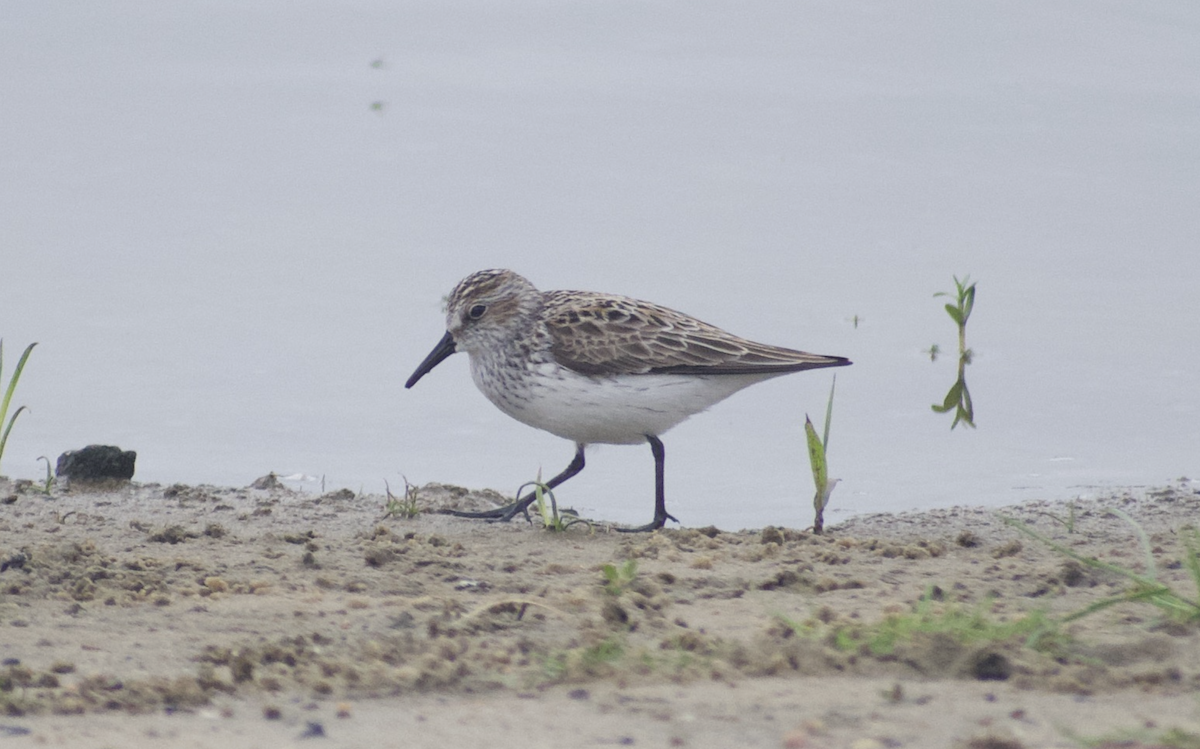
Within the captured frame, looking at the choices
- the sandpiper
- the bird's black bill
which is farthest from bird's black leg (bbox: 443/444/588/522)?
the bird's black bill

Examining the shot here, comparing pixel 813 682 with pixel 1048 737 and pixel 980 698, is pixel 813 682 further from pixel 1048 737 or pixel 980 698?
pixel 1048 737

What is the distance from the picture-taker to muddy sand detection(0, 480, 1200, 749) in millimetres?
3578

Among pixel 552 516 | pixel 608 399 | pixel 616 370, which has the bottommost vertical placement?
pixel 552 516

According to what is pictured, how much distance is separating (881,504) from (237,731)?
15.2 ft

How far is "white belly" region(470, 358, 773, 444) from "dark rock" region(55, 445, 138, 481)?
1.89 metres

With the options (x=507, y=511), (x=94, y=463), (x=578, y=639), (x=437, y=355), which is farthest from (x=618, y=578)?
(x=94, y=463)

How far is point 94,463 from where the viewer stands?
296 inches

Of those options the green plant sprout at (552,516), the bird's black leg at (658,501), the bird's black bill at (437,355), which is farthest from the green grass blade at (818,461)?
the bird's black bill at (437,355)

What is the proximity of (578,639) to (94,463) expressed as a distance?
3.87 m

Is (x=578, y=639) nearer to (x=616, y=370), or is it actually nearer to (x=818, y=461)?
(x=818, y=461)

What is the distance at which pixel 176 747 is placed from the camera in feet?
11.6

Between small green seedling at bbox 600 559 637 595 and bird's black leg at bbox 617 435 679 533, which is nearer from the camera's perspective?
small green seedling at bbox 600 559 637 595

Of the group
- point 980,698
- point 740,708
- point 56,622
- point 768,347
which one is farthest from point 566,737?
point 768,347

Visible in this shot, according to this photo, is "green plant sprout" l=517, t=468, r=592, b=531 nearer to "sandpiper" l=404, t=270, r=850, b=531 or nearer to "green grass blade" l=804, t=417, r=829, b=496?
"sandpiper" l=404, t=270, r=850, b=531
